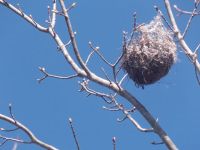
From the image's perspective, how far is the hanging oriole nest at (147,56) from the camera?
3555mm

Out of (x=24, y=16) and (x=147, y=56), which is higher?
(x=24, y=16)

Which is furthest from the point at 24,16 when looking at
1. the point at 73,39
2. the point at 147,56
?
the point at 147,56

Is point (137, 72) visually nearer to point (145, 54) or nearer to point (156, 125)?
point (145, 54)

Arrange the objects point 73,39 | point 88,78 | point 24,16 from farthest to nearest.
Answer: point 24,16
point 88,78
point 73,39

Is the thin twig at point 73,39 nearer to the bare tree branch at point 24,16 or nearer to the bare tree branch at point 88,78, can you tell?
the bare tree branch at point 88,78

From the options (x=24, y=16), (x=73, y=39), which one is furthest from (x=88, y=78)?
(x=24, y=16)

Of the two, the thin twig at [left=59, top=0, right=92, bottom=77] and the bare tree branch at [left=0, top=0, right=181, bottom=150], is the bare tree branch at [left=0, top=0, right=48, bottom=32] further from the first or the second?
the thin twig at [left=59, top=0, right=92, bottom=77]

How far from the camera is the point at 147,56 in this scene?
3564mm

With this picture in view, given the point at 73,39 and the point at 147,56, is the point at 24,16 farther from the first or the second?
the point at 147,56

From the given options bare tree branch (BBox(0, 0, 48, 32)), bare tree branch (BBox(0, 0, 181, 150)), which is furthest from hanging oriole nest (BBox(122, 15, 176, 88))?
bare tree branch (BBox(0, 0, 48, 32))

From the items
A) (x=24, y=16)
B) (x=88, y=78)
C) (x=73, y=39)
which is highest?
(x=24, y=16)

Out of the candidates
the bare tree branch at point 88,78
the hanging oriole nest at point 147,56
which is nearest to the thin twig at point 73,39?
the bare tree branch at point 88,78

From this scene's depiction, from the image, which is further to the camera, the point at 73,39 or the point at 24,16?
the point at 24,16

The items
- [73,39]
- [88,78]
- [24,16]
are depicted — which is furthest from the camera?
[24,16]
